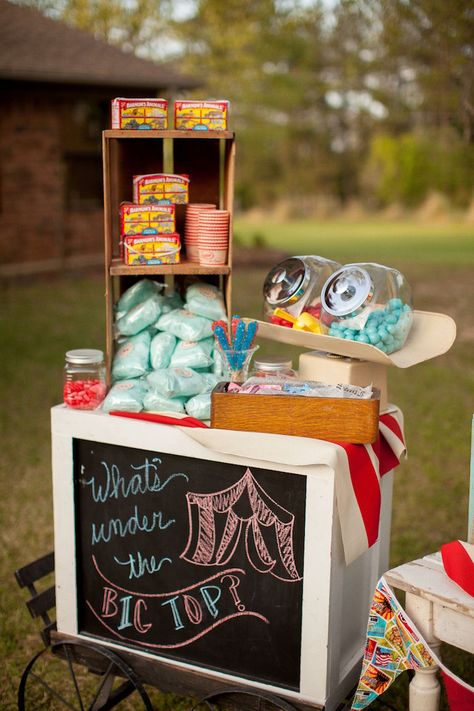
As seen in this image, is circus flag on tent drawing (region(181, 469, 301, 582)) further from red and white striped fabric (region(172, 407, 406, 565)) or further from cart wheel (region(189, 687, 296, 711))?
cart wheel (region(189, 687, 296, 711))

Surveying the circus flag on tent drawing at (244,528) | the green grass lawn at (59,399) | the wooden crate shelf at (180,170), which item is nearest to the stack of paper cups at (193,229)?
the wooden crate shelf at (180,170)

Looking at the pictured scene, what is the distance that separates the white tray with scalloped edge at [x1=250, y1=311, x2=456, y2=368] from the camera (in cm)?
215

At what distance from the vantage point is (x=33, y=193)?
12.2 meters

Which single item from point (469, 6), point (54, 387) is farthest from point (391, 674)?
point (54, 387)

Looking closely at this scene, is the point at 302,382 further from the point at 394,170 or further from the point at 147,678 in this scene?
the point at 394,170

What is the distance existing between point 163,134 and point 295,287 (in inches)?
22.8

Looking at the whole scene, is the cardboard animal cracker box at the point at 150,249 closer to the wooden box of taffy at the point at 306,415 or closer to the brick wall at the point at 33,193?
the wooden box of taffy at the point at 306,415

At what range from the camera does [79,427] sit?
228 cm

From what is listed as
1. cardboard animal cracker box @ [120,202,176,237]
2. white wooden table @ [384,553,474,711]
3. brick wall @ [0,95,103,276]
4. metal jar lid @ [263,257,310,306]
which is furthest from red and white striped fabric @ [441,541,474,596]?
brick wall @ [0,95,103,276]

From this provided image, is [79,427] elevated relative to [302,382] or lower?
lower

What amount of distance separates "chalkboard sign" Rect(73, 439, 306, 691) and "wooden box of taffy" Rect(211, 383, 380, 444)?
5.0 inches

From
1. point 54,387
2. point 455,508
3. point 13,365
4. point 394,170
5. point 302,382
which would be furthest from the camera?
point 394,170

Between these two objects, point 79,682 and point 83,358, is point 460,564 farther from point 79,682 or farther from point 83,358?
point 79,682

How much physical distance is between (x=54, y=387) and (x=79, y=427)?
14.5 ft
